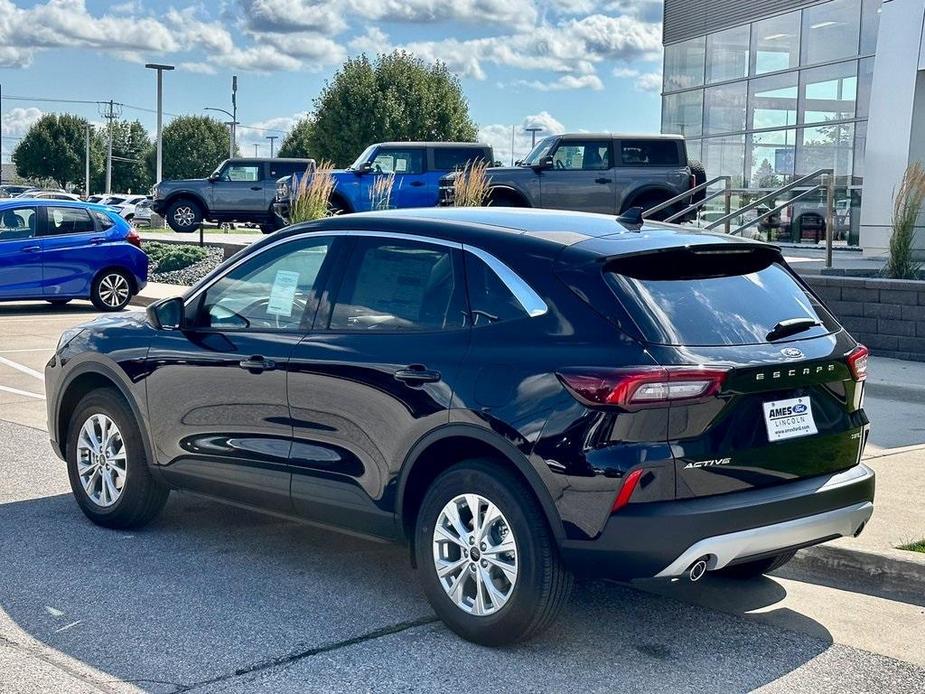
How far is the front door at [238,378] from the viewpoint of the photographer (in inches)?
220

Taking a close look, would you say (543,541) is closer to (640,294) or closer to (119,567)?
(640,294)

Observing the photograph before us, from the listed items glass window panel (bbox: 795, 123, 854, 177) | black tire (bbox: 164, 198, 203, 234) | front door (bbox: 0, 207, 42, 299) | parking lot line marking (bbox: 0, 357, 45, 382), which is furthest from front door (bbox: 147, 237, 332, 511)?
black tire (bbox: 164, 198, 203, 234)

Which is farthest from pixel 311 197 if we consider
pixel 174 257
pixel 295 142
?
pixel 295 142

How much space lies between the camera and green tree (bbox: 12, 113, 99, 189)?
106438mm

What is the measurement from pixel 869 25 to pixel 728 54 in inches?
218

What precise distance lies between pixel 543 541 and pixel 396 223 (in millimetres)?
1633

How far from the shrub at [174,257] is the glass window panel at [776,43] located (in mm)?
13946

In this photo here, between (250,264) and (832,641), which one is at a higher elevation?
(250,264)

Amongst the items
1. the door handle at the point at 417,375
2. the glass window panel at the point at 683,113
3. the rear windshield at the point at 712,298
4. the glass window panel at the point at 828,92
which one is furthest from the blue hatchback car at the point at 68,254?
the glass window panel at the point at 683,113

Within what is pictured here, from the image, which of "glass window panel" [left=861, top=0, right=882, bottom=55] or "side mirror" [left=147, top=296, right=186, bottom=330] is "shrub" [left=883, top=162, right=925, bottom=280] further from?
"glass window panel" [left=861, top=0, right=882, bottom=55]

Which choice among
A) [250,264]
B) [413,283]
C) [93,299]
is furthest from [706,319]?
[93,299]

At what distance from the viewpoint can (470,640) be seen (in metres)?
4.84

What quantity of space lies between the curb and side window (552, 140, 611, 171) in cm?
1705

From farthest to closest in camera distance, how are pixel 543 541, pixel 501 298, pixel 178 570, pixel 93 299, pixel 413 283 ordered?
pixel 93 299 → pixel 178 570 → pixel 413 283 → pixel 501 298 → pixel 543 541
